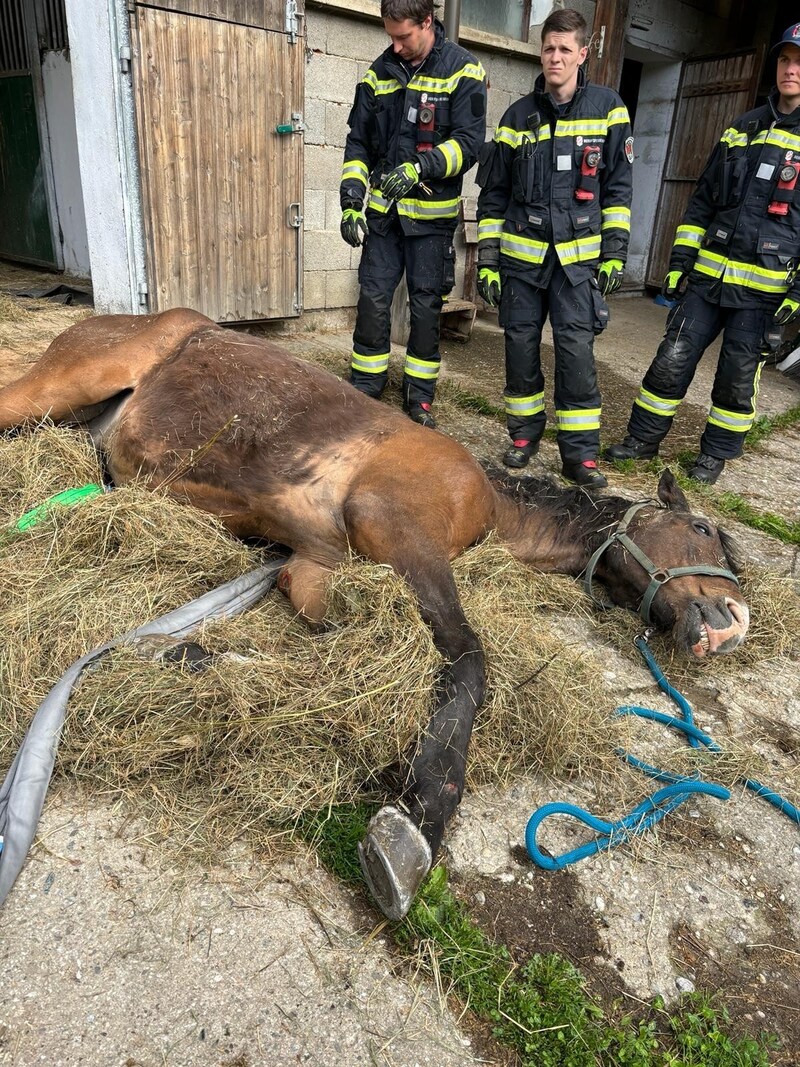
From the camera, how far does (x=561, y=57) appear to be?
14.0 feet

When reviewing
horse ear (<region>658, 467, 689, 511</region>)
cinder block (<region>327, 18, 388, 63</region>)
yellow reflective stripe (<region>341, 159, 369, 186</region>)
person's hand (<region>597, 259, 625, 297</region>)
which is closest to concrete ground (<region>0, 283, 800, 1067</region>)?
horse ear (<region>658, 467, 689, 511</region>)

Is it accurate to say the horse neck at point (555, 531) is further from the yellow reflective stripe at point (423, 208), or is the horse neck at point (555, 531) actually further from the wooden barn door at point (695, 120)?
the wooden barn door at point (695, 120)

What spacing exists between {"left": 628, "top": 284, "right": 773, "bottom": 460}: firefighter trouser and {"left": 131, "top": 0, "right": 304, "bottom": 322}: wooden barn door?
12.1ft

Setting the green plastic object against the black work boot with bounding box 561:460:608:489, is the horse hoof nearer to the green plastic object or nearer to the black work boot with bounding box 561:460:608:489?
the green plastic object

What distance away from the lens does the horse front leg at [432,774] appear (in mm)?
1859

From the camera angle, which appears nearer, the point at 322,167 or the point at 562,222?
the point at 562,222

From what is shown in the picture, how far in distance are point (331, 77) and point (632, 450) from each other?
4.54m

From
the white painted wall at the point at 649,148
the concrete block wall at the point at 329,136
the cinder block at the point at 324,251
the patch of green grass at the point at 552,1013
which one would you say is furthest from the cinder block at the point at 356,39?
the patch of green grass at the point at 552,1013

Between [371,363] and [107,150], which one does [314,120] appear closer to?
[107,150]

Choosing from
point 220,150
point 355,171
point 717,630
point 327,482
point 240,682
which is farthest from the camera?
point 220,150

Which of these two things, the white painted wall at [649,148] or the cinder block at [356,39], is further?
the white painted wall at [649,148]

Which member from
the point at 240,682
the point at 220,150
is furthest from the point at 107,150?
the point at 240,682

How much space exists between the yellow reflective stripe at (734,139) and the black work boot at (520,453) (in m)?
2.20

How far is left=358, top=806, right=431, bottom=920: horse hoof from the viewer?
1832 mm
